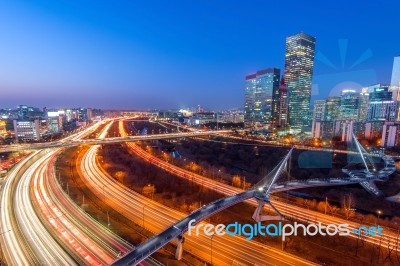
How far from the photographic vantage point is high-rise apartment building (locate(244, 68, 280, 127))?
221 ft

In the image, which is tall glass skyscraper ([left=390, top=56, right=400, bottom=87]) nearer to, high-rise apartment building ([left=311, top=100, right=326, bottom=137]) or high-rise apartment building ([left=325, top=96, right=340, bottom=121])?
high-rise apartment building ([left=325, top=96, right=340, bottom=121])

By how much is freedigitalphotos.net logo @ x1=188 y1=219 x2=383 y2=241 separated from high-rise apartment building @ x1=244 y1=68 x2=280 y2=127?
53384 millimetres

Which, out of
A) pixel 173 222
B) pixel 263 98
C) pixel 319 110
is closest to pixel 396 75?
pixel 319 110

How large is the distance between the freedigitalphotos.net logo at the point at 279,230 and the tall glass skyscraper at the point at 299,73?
188 feet

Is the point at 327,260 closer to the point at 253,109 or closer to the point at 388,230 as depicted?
the point at 388,230

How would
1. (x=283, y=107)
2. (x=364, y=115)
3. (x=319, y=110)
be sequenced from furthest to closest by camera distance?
(x=319, y=110), (x=283, y=107), (x=364, y=115)

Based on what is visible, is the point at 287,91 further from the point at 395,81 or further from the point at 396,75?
the point at 396,75

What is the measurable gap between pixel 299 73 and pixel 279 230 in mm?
70186

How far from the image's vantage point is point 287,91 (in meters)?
68.2

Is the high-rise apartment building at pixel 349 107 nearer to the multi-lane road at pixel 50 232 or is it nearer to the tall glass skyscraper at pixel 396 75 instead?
the tall glass skyscraper at pixel 396 75

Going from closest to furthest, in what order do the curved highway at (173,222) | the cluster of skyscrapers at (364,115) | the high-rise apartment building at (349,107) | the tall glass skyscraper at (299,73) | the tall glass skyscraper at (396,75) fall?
the curved highway at (173,222) → the cluster of skyscrapers at (364,115) → the tall glass skyscraper at (396,75) → the high-rise apartment building at (349,107) → the tall glass skyscraper at (299,73)

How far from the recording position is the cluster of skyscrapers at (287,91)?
66.0 m

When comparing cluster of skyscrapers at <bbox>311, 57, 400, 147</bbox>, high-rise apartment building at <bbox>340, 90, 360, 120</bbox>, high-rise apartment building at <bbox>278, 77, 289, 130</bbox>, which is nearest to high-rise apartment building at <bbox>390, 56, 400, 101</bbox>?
cluster of skyscrapers at <bbox>311, 57, 400, 147</bbox>

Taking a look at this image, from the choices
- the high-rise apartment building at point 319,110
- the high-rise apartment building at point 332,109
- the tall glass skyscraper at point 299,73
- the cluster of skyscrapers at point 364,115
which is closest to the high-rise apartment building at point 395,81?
the cluster of skyscrapers at point 364,115
